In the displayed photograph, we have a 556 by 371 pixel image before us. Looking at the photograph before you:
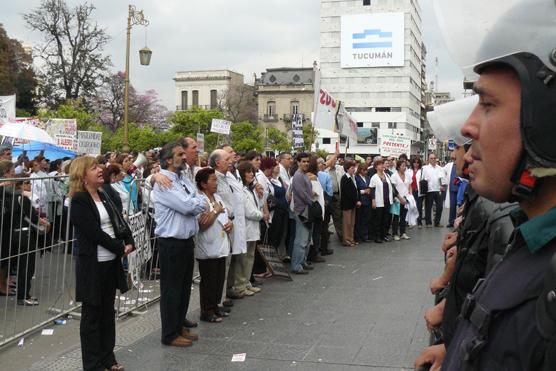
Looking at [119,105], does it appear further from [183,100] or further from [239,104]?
[183,100]

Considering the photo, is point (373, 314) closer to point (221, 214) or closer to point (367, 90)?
point (221, 214)

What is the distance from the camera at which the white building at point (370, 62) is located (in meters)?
83.9

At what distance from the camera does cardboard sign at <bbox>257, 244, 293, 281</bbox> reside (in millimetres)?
9328

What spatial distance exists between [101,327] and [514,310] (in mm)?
4547

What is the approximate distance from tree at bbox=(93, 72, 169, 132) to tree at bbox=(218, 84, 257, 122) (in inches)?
532

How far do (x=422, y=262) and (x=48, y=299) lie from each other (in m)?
6.80

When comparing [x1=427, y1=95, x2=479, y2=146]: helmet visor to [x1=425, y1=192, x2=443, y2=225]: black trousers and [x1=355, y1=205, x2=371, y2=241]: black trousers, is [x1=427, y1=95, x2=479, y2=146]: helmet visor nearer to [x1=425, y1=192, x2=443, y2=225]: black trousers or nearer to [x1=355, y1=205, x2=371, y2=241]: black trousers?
[x1=355, y1=205, x2=371, y2=241]: black trousers

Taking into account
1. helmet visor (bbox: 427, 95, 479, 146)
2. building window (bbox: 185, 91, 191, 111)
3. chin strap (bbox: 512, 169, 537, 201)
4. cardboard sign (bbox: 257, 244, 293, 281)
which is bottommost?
cardboard sign (bbox: 257, 244, 293, 281)

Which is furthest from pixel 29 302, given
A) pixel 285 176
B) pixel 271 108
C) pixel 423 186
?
pixel 271 108

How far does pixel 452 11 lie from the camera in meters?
1.40

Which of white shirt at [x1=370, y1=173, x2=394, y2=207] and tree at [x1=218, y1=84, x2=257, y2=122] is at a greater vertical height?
tree at [x1=218, y1=84, x2=257, y2=122]

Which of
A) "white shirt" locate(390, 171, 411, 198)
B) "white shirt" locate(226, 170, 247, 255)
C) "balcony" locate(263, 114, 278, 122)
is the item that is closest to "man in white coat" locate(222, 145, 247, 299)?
"white shirt" locate(226, 170, 247, 255)

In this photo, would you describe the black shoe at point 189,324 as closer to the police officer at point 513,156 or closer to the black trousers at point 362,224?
the police officer at point 513,156

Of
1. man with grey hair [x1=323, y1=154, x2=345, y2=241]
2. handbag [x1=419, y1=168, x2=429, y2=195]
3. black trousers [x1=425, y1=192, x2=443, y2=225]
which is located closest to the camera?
man with grey hair [x1=323, y1=154, x2=345, y2=241]
